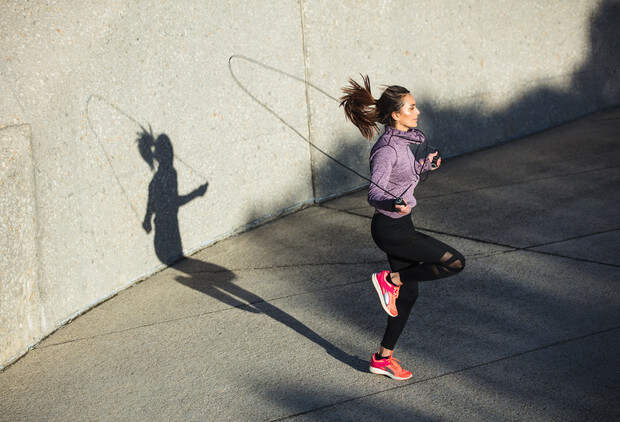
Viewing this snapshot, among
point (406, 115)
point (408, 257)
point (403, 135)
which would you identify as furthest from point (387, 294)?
point (406, 115)

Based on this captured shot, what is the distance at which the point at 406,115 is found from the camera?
156 inches

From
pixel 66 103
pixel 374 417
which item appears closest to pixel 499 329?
pixel 374 417

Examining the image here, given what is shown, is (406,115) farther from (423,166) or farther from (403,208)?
(403,208)

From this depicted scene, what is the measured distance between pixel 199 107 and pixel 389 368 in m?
3.27

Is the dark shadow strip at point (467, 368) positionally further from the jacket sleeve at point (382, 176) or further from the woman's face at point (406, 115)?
the woman's face at point (406, 115)

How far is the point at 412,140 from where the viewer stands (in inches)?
156

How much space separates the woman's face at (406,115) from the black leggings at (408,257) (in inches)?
20.7

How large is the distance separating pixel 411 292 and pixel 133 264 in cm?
281

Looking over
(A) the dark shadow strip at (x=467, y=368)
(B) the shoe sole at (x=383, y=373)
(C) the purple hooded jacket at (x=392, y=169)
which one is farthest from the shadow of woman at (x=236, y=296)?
(C) the purple hooded jacket at (x=392, y=169)

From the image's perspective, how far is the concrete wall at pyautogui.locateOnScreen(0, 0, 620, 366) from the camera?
4898 millimetres

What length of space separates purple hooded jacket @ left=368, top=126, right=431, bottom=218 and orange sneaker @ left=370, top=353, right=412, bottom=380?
84cm

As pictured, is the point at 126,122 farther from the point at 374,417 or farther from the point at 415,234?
the point at 374,417

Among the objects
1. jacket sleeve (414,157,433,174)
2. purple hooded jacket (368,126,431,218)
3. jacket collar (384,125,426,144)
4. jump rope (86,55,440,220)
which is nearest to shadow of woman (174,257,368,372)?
jump rope (86,55,440,220)

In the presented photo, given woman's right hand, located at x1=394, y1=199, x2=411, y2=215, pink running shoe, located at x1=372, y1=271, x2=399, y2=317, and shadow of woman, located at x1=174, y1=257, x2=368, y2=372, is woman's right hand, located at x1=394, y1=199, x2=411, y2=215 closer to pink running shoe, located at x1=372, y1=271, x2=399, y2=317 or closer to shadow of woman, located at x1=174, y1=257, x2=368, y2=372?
pink running shoe, located at x1=372, y1=271, x2=399, y2=317
